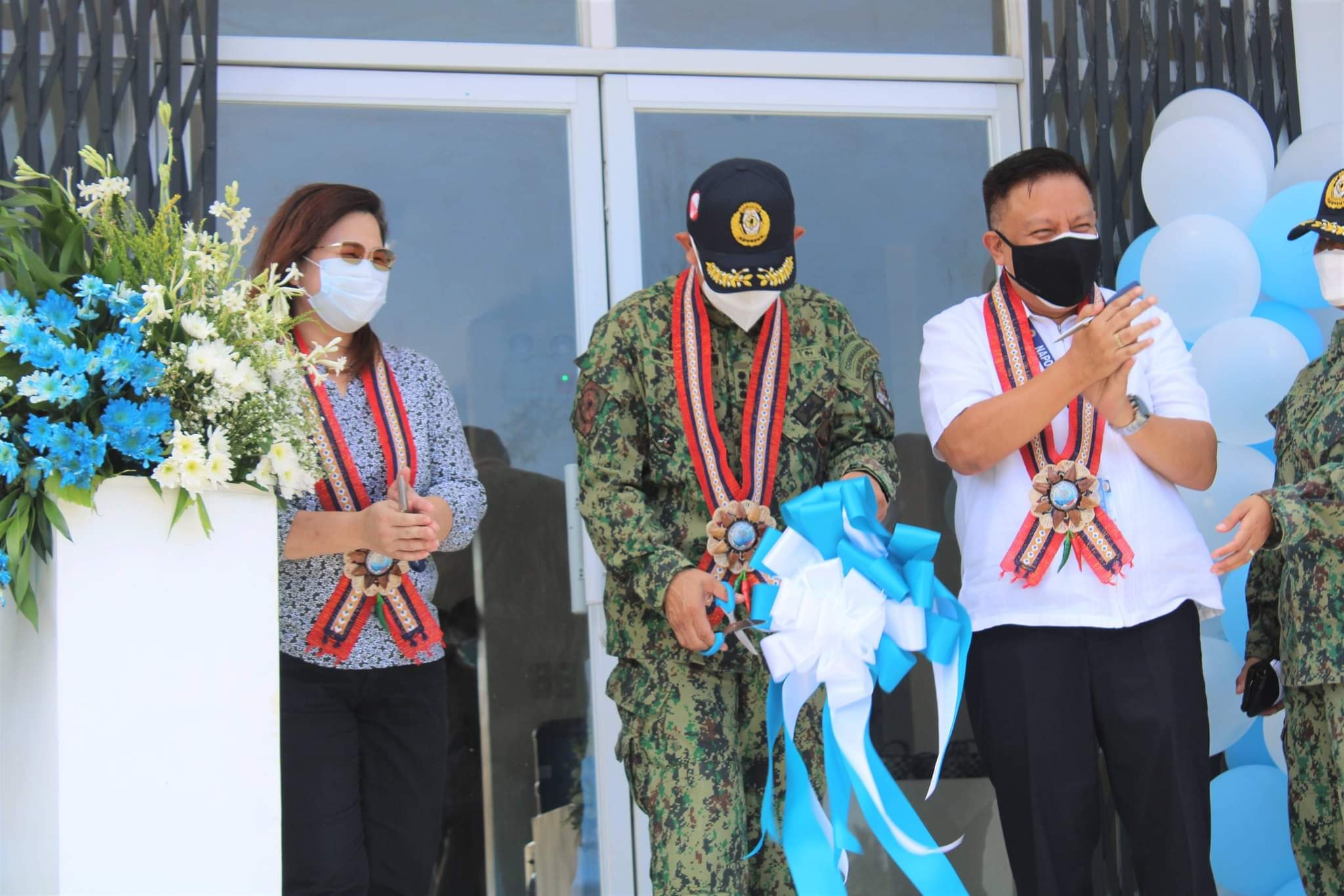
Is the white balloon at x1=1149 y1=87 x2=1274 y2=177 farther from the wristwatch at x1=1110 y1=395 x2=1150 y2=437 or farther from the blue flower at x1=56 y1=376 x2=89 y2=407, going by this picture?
the blue flower at x1=56 y1=376 x2=89 y2=407

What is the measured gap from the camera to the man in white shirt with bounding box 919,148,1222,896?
110 inches

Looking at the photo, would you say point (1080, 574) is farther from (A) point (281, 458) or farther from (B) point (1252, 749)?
(A) point (281, 458)

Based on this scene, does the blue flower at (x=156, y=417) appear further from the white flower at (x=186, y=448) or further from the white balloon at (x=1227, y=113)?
the white balloon at (x=1227, y=113)

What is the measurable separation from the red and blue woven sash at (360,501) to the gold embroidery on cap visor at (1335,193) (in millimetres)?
1842

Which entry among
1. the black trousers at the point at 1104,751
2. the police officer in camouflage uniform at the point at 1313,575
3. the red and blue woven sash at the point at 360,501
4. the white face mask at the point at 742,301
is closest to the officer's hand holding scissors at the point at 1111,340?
the police officer in camouflage uniform at the point at 1313,575

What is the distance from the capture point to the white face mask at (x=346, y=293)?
300 cm

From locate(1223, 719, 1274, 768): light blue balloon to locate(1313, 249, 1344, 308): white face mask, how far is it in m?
1.22

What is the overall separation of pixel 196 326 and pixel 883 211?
2.28m

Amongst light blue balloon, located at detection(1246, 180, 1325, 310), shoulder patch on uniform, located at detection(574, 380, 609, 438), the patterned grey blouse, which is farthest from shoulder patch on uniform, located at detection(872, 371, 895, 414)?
light blue balloon, located at detection(1246, 180, 1325, 310)

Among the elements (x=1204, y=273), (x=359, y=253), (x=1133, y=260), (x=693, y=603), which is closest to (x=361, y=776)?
(x=693, y=603)

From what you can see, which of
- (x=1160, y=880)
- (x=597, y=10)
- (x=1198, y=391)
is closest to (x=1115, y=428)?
(x=1198, y=391)

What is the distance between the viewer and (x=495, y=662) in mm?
3891

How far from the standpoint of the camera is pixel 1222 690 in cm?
354

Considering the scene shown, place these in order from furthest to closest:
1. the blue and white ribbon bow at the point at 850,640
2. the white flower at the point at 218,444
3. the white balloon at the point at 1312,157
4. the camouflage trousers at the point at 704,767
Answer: the white balloon at the point at 1312,157 → the camouflage trousers at the point at 704,767 → the blue and white ribbon bow at the point at 850,640 → the white flower at the point at 218,444
